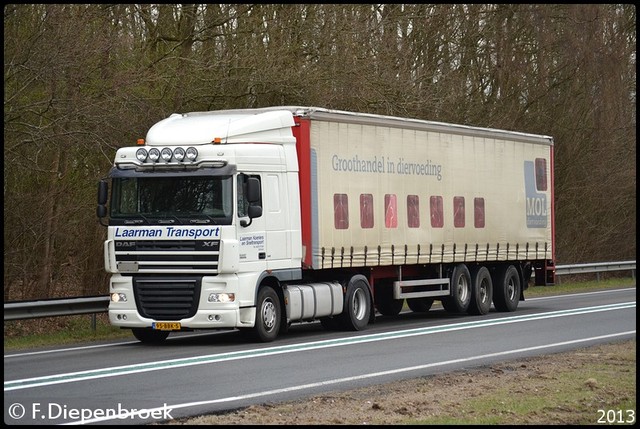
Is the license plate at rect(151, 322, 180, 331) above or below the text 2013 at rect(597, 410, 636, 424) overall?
above

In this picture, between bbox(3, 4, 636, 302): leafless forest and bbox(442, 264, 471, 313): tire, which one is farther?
bbox(442, 264, 471, 313): tire

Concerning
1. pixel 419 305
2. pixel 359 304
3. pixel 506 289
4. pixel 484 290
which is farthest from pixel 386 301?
pixel 359 304

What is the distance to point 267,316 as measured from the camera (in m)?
19.1

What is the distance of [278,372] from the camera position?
47.9ft

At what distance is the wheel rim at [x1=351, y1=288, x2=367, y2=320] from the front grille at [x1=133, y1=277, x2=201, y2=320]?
3.83 meters

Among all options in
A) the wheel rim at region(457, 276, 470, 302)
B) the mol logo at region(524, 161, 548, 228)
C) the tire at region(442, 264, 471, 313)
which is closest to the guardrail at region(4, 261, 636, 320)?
the tire at region(442, 264, 471, 313)

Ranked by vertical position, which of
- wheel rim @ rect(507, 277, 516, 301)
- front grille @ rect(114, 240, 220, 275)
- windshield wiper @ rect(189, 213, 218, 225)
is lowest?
wheel rim @ rect(507, 277, 516, 301)

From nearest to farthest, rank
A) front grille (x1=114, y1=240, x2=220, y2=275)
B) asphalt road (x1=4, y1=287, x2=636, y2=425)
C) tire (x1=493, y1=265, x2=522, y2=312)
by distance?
asphalt road (x1=4, y1=287, x2=636, y2=425) < front grille (x1=114, y1=240, x2=220, y2=275) < tire (x1=493, y1=265, x2=522, y2=312)

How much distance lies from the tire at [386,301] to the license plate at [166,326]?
6.24 metres

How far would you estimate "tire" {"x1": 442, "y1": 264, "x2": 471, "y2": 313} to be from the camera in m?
24.5

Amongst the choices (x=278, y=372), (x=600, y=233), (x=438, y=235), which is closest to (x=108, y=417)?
(x=278, y=372)

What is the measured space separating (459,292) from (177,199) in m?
7.90

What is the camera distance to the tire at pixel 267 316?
18766 millimetres

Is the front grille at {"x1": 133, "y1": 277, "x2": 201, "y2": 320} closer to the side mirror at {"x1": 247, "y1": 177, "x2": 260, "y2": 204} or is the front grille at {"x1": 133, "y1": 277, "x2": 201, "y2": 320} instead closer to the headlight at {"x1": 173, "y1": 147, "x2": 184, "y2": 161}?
the side mirror at {"x1": 247, "y1": 177, "x2": 260, "y2": 204}
